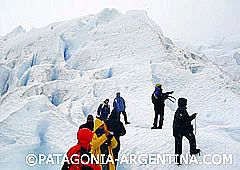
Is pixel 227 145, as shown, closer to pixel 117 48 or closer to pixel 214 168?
pixel 214 168

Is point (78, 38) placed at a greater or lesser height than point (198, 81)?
greater

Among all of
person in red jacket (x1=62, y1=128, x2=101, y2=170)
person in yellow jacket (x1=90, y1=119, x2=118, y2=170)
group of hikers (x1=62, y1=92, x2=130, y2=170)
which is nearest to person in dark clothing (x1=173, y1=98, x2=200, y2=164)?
group of hikers (x1=62, y1=92, x2=130, y2=170)

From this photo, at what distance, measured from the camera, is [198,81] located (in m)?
11.1

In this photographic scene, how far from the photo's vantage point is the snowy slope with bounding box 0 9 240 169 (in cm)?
576

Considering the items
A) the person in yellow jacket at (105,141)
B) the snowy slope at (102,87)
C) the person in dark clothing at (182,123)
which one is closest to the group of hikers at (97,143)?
the person in yellow jacket at (105,141)

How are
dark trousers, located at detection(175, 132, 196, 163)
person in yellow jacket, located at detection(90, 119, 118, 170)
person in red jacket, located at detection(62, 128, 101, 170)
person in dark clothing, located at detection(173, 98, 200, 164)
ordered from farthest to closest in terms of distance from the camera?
dark trousers, located at detection(175, 132, 196, 163), person in dark clothing, located at detection(173, 98, 200, 164), person in yellow jacket, located at detection(90, 119, 118, 170), person in red jacket, located at detection(62, 128, 101, 170)

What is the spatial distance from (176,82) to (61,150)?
281 inches

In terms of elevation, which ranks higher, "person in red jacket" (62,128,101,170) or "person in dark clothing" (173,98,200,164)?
"person in dark clothing" (173,98,200,164)

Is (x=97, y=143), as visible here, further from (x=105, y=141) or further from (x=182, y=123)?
(x=182, y=123)

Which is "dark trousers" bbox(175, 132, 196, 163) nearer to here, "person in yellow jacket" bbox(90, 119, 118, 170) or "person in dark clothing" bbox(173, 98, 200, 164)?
"person in dark clothing" bbox(173, 98, 200, 164)

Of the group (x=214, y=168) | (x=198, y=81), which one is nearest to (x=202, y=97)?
(x=198, y=81)

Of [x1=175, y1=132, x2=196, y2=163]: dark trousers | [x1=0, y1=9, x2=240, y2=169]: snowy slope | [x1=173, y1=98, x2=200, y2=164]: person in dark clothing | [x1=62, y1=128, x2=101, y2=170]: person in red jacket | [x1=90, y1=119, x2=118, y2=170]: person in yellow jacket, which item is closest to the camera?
[x1=62, y1=128, x2=101, y2=170]: person in red jacket

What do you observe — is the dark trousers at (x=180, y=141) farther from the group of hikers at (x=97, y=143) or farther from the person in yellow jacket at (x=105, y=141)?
the person in yellow jacket at (x=105, y=141)

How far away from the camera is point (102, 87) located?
1069cm
